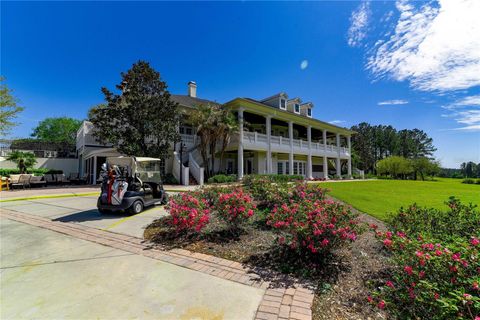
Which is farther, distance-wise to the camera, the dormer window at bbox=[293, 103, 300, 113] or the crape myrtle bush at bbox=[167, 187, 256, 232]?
the dormer window at bbox=[293, 103, 300, 113]

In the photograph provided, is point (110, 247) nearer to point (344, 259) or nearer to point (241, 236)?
point (241, 236)

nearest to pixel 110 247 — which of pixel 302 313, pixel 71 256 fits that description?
pixel 71 256

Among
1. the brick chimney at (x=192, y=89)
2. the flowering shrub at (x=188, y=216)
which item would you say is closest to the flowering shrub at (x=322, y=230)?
the flowering shrub at (x=188, y=216)

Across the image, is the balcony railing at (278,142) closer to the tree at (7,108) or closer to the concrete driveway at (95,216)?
the concrete driveway at (95,216)

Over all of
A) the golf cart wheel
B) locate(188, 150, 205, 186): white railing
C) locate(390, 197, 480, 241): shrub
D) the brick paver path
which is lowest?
the brick paver path

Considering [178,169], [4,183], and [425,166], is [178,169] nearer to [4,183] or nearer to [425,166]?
[4,183]

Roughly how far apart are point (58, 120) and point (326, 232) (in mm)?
70838

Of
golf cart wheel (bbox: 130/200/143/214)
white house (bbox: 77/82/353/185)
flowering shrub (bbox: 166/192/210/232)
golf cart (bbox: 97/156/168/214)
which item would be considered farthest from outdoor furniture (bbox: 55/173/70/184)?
flowering shrub (bbox: 166/192/210/232)

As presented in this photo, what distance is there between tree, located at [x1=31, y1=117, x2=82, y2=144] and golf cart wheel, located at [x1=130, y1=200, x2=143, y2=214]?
5908 cm

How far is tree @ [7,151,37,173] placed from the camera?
20641 millimetres

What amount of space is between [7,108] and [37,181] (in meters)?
7.94

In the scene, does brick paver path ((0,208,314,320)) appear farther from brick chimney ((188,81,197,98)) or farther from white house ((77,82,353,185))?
brick chimney ((188,81,197,98))

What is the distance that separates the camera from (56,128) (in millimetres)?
54906

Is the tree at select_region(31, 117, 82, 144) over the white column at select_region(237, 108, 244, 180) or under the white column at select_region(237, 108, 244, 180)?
over
